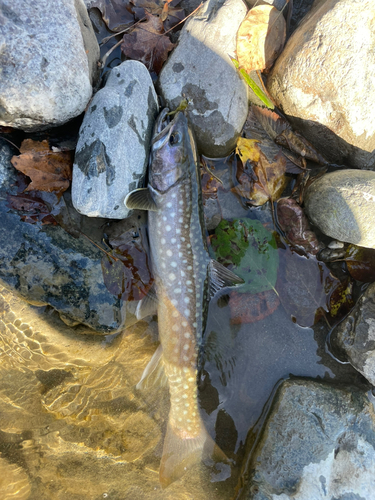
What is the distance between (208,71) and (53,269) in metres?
2.55

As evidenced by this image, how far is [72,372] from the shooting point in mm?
3455

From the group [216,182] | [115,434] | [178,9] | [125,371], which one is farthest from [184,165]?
[115,434]

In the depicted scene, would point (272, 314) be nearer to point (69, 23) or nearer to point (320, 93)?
point (320, 93)

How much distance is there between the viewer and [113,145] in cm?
305

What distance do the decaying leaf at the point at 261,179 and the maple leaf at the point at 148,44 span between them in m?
1.52

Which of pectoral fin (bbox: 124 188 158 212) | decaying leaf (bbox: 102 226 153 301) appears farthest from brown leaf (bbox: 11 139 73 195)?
decaying leaf (bbox: 102 226 153 301)

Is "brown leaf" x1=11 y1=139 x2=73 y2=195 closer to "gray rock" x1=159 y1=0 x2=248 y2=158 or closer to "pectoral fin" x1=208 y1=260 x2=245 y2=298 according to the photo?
"gray rock" x1=159 y1=0 x2=248 y2=158

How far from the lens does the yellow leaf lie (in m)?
3.73

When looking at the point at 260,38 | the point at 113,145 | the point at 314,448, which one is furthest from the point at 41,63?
the point at 314,448

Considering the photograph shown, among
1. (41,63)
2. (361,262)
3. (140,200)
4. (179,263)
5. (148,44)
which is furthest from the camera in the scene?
(361,262)

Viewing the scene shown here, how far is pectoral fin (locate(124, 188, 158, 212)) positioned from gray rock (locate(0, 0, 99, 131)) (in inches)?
35.9

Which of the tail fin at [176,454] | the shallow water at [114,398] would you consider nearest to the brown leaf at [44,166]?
the shallow water at [114,398]

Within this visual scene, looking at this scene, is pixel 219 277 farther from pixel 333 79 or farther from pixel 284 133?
pixel 333 79

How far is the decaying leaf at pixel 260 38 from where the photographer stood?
355 cm
